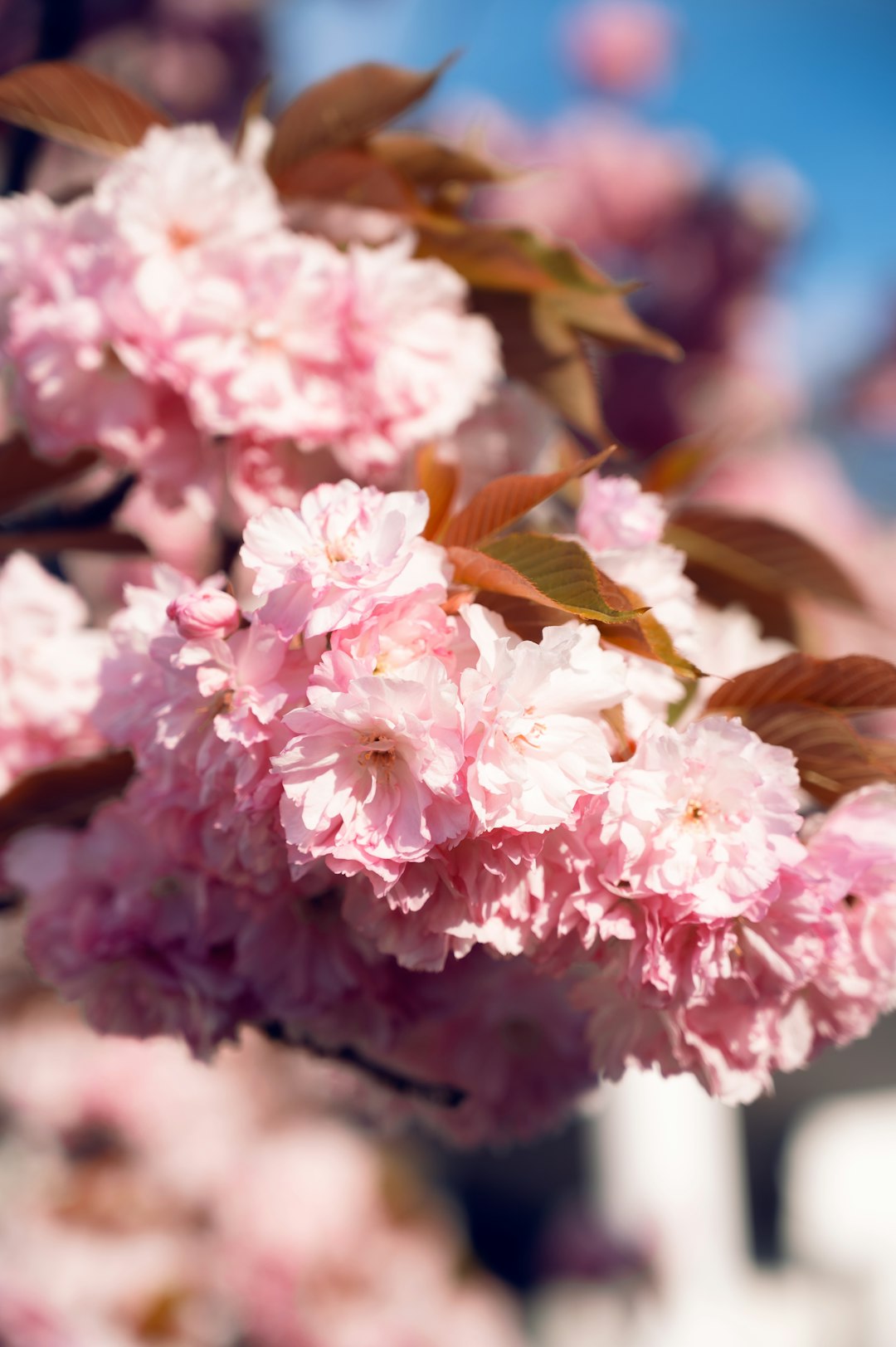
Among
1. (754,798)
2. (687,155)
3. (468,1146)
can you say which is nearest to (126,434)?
(754,798)

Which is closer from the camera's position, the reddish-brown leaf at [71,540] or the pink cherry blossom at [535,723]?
the pink cherry blossom at [535,723]

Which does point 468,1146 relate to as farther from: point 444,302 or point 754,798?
point 444,302

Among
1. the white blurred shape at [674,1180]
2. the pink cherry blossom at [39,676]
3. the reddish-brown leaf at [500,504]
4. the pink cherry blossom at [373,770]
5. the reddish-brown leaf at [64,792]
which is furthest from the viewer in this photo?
the white blurred shape at [674,1180]

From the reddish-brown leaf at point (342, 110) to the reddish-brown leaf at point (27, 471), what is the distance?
10.9 inches

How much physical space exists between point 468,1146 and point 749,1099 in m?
0.42

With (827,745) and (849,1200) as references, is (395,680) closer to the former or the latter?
(827,745)

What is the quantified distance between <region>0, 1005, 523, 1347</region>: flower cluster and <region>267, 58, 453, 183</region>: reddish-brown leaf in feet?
6.69

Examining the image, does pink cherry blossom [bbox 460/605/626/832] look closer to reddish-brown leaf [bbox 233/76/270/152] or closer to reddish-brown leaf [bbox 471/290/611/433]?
reddish-brown leaf [bbox 471/290/611/433]

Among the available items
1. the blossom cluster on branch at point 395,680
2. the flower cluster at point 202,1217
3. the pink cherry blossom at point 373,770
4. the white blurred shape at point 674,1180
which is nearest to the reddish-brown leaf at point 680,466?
the blossom cluster on branch at point 395,680

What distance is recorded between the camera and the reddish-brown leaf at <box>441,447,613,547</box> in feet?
2.08

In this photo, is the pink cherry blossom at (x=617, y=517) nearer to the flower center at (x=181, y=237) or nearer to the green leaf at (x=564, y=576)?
the green leaf at (x=564, y=576)

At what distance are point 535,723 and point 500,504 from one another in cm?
16

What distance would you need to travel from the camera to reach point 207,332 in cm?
80

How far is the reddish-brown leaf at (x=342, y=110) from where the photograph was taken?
2.83ft
